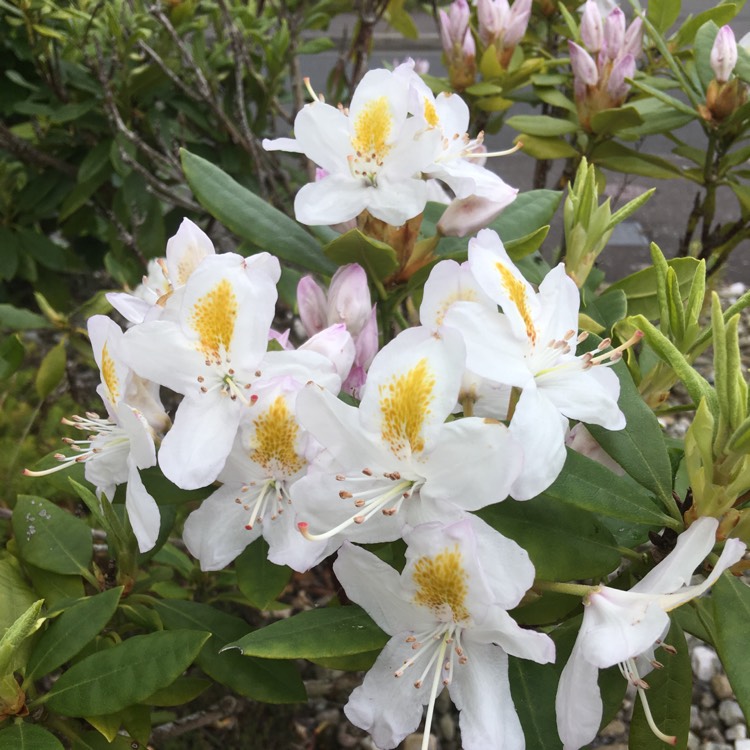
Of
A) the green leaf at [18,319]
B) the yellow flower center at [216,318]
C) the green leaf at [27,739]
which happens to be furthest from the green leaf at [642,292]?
the green leaf at [18,319]

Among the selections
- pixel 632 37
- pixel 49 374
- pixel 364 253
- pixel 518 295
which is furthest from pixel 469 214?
pixel 49 374

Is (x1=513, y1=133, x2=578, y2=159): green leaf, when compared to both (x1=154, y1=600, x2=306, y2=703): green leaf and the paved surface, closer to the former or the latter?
(x1=154, y1=600, x2=306, y2=703): green leaf

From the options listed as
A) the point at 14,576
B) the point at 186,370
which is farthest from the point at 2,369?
the point at 186,370

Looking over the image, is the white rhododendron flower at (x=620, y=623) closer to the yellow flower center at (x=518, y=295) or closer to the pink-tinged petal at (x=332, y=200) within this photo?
the yellow flower center at (x=518, y=295)

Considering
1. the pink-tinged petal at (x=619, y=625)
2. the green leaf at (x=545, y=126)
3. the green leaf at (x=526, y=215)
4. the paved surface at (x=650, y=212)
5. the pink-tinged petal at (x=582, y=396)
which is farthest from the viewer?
the paved surface at (x=650, y=212)

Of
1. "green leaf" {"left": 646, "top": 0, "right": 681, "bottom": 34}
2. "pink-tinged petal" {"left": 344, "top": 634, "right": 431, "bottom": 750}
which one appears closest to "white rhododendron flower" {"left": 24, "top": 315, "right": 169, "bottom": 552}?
"pink-tinged petal" {"left": 344, "top": 634, "right": 431, "bottom": 750}
